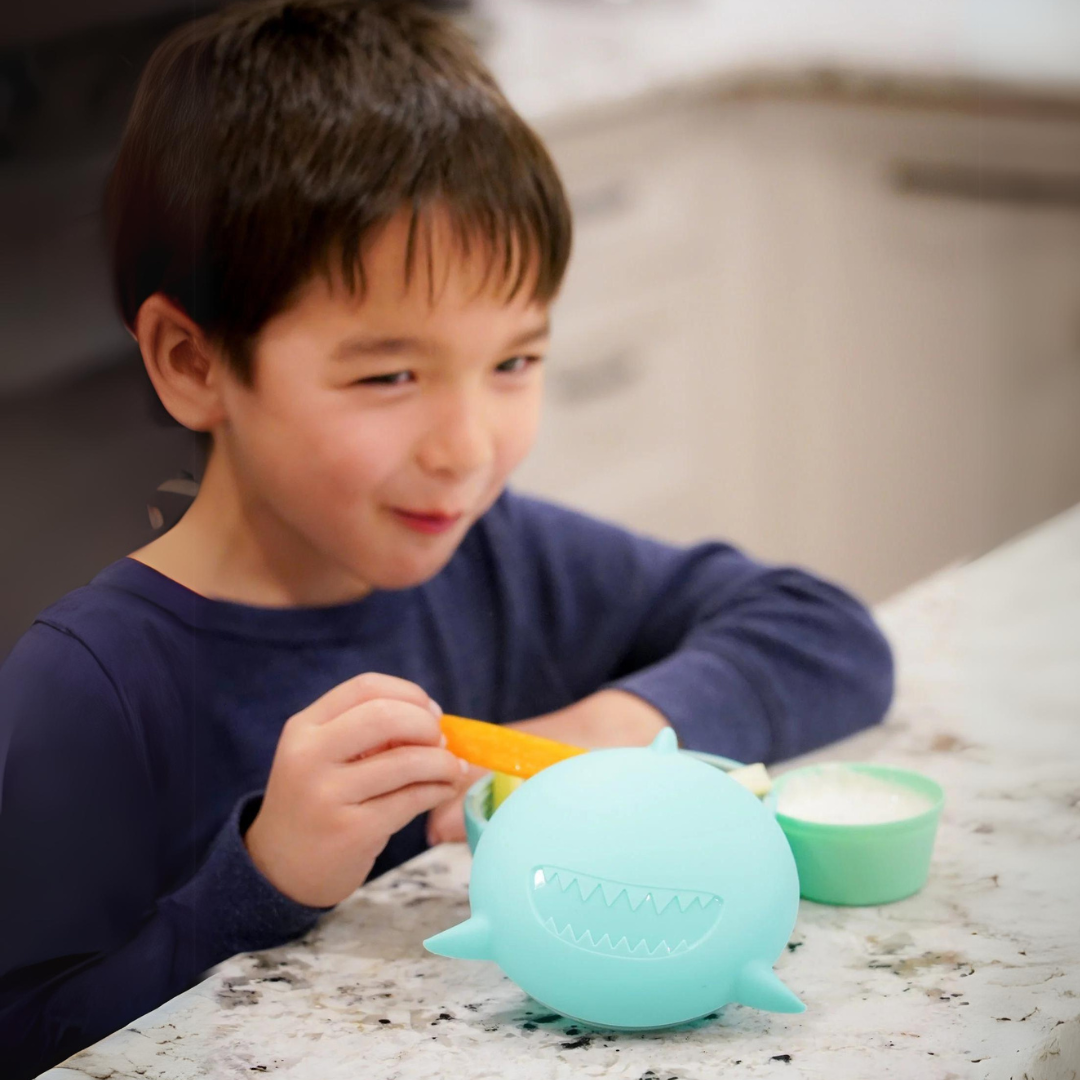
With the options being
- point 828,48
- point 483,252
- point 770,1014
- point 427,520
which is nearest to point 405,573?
point 427,520

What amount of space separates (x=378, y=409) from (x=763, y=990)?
0.24 meters

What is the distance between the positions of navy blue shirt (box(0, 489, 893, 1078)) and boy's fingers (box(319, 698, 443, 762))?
0.15ft

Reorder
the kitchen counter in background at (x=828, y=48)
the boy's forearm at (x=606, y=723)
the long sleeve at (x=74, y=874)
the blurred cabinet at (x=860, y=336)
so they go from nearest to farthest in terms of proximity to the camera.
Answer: the long sleeve at (x=74, y=874) < the boy's forearm at (x=606, y=723) < the kitchen counter in background at (x=828, y=48) < the blurred cabinet at (x=860, y=336)

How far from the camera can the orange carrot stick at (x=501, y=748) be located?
47 centimetres

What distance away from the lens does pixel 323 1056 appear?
400 mm

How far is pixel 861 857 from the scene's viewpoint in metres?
0.48

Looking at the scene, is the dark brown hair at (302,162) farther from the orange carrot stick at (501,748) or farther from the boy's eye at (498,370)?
the orange carrot stick at (501,748)

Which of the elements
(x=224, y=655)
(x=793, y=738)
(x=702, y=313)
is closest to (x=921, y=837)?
(x=793, y=738)

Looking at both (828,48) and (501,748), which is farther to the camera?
(828,48)

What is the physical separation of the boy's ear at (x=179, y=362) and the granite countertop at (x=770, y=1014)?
0.19m

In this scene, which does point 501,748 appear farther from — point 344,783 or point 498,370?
point 498,370

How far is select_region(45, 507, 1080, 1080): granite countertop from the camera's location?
39 centimetres

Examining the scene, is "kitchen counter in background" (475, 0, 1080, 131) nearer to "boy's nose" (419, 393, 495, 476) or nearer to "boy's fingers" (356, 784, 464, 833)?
"boy's nose" (419, 393, 495, 476)

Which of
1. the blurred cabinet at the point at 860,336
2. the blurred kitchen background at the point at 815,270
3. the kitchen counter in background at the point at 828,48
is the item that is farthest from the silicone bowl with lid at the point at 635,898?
the blurred cabinet at the point at 860,336
